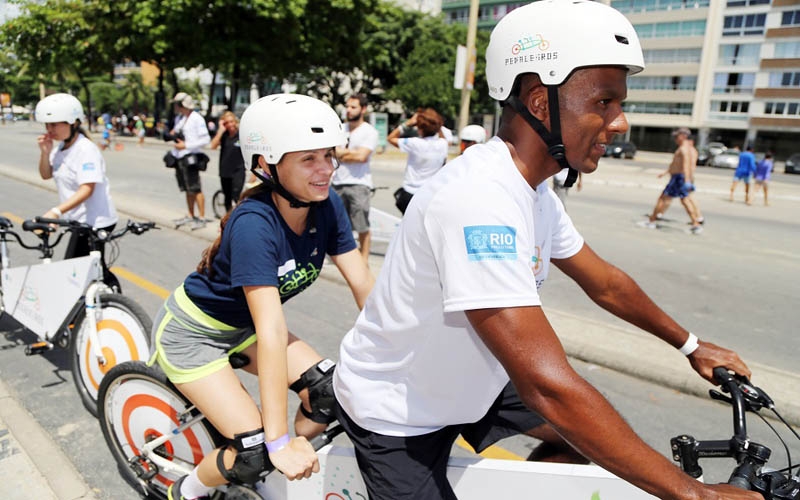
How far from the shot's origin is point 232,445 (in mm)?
2221

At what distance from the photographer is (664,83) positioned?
196ft

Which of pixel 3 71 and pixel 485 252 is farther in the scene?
pixel 3 71

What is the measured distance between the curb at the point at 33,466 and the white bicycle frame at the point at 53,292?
56 cm

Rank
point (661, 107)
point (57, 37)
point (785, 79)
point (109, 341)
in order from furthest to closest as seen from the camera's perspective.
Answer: point (661, 107)
point (785, 79)
point (57, 37)
point (109, 341)

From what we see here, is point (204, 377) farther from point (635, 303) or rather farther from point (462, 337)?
point (635, 303)

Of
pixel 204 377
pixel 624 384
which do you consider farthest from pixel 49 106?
pixel 624 384

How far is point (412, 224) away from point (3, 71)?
3446 inches

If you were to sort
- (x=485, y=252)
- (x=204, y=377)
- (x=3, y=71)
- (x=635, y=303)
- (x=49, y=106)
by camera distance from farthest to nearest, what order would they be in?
1. (x=3, y=71)
2. (x=49, y=106)
3. (x=204, y=377)
4. (x=635, y=303)
5. (x=485, y=252)

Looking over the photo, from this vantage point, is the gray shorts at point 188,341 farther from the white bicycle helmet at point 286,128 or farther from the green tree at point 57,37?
the green tree at point 57,37

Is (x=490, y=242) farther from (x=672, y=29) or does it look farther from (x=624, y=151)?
(x=672, y=29)

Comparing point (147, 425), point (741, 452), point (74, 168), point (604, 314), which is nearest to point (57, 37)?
point (74, 168)

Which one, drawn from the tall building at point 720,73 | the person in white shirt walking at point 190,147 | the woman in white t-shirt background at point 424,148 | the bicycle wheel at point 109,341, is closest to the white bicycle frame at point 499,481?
the bicycle wheel at point 109,341

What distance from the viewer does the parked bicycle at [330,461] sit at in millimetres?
1612

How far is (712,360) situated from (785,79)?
64.0 m
